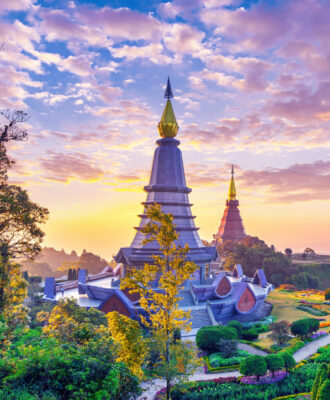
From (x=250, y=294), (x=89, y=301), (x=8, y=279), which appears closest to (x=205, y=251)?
(x=250, y=294)

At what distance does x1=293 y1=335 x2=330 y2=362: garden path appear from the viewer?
19.4 m

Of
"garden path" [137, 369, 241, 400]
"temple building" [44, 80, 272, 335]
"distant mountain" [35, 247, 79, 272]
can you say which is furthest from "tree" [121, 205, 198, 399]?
"distant mountain" [35, 247, 79, 272]

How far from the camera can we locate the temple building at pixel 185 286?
84.5 ft

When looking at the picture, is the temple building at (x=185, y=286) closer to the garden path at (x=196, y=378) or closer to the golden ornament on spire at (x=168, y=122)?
the golden ornament on spire at (x=168, y=122)

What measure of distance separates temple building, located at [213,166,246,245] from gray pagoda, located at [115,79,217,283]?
125ft

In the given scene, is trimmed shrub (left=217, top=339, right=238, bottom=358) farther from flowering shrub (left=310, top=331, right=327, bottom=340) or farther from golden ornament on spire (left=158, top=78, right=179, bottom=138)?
golden ornament on spire (left=158, top=78, right=179, bottom=138)

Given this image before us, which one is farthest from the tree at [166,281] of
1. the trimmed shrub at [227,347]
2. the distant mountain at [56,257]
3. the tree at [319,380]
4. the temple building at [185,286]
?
the distant mountain at [56,257]

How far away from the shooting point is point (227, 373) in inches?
672

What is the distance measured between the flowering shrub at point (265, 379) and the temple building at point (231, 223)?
55.2 metres

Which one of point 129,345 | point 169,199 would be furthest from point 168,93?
point 129,345

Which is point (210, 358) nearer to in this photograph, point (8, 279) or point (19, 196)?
point (8, 279)

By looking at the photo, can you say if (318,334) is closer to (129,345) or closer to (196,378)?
(196,378)

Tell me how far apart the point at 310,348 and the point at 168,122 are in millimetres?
26229

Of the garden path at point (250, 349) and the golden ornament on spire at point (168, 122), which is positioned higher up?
the golden ornament on spire at point (168, 122)
